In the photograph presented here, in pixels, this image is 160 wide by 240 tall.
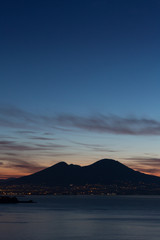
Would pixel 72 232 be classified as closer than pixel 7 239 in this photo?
No

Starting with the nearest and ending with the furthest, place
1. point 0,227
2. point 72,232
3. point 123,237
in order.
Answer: point 123,237, point 72,232, point 0,227

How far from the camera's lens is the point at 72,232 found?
74.8 metres

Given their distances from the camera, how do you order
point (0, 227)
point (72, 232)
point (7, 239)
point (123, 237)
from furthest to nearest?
point (0, 227), point (72, 232), point (123, 237), point (7, 239)

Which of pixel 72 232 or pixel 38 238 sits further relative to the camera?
pixel 72 232

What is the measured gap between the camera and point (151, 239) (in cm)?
6531

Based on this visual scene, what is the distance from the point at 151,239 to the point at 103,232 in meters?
12.6

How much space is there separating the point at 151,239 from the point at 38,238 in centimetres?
1923

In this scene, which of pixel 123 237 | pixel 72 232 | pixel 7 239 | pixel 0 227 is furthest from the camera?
pixel 0 227

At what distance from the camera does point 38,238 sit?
214 feet

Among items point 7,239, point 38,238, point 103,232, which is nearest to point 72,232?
point 103,232

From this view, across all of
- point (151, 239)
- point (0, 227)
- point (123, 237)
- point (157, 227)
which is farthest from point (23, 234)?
point (157, 227)

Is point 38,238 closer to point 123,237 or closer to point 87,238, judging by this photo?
point 87,238

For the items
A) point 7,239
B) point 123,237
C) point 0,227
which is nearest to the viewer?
point 7,239

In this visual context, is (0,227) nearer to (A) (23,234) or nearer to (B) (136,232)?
(A) (23,234)
